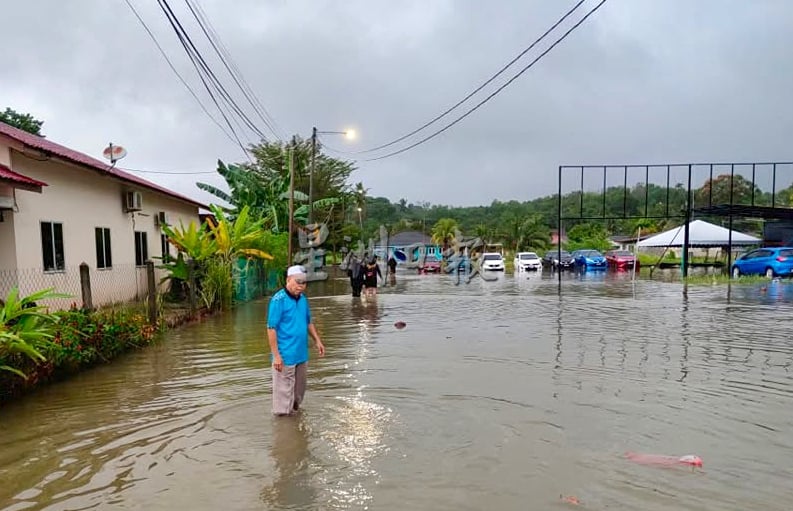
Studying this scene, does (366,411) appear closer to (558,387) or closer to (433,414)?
(433,414)

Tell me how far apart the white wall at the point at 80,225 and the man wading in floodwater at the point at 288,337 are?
25.7ft

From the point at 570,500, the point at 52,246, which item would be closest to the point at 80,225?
the point at 52,246

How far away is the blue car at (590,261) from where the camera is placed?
39469 mm

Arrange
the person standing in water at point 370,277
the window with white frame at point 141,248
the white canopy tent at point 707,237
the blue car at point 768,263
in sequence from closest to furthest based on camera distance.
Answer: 1. the window with white frame at point 141,248
2. the person standing in water at point 370,277
3. the blue car at point 768,263
4. the white canopy tent at point 707,237

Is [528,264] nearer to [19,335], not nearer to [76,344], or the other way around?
[76,344]

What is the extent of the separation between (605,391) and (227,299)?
1171 centimetres

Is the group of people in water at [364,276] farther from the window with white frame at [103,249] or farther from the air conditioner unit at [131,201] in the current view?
the window with white frame at [103,249]

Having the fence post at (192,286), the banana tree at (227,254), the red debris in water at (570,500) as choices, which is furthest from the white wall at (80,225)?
the red debris in water at (570,500)

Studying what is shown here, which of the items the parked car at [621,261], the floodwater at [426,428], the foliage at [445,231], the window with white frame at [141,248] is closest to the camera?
the floodwater at [426,428]

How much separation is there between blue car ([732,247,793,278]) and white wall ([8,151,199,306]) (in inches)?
1003

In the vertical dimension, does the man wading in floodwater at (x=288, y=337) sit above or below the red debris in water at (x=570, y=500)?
above

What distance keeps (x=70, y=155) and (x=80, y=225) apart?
70.3 inches

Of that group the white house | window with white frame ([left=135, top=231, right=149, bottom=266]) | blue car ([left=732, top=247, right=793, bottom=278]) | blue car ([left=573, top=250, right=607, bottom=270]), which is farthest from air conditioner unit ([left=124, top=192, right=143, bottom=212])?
blue car ([left=573, top=250, right=607, bottom=270])

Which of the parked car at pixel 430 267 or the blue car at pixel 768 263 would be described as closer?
the blue car at pixel 768 263
